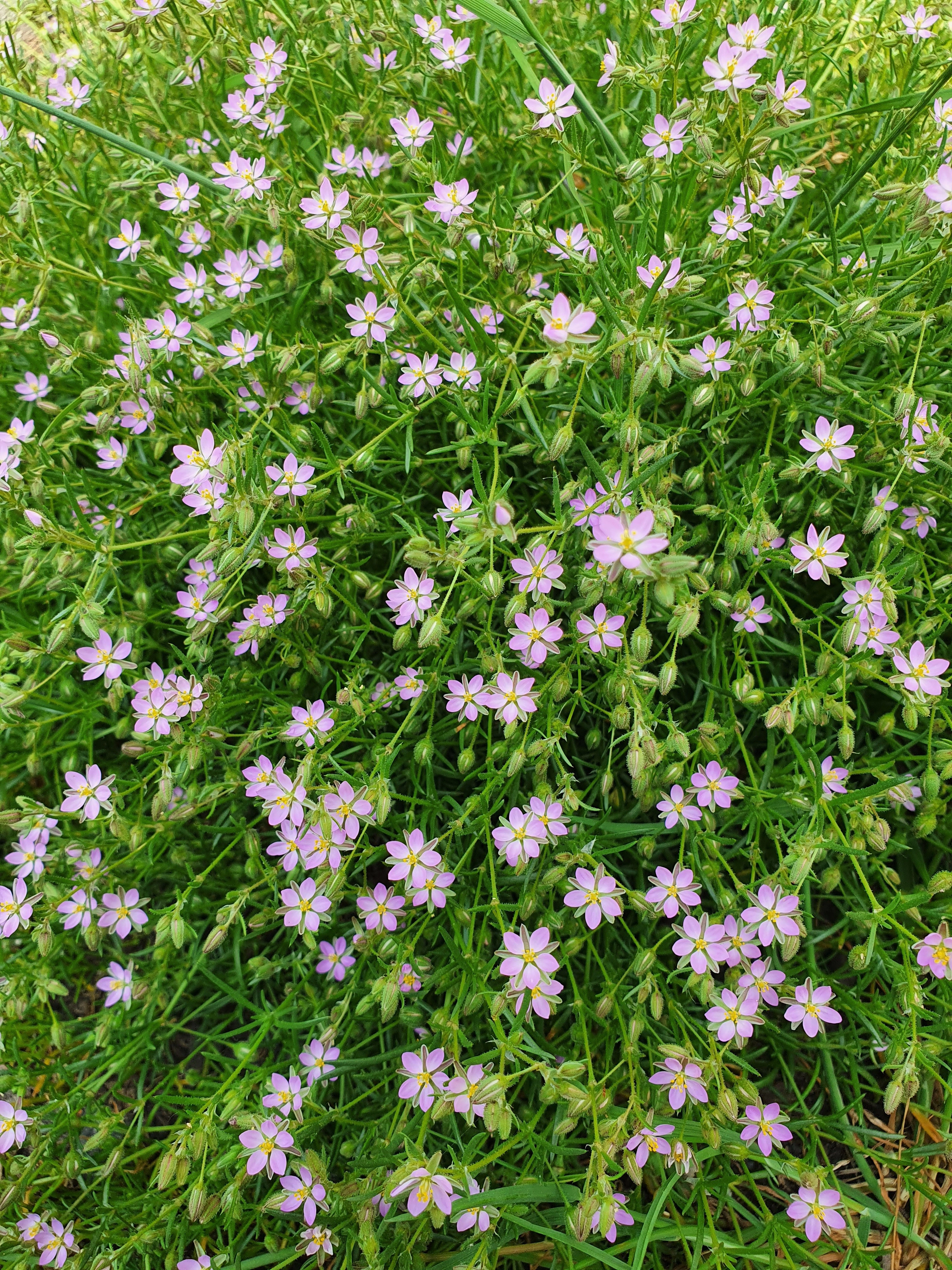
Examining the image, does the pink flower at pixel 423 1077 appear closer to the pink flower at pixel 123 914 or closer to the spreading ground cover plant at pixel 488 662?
the spreading ground cover plant at pixel 488 662

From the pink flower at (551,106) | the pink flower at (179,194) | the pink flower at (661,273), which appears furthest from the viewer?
the pink flower at (179,194)

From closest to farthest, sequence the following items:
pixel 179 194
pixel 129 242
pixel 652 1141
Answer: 1. pixel 652 1141
2. pixel 179 194
3. pixel 129 242

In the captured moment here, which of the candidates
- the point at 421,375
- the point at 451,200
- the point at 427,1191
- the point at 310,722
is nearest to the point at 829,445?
the point at 421,375

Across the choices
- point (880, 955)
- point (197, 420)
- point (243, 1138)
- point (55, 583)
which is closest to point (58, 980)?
point (243, 1138)

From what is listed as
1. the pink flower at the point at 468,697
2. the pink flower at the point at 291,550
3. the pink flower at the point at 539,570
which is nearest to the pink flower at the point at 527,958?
the pink flower at the point at 468,697

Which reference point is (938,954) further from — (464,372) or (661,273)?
(464,372)

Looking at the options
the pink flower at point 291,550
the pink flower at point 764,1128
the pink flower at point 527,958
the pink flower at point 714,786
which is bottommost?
the pink flower at point 764,1128
